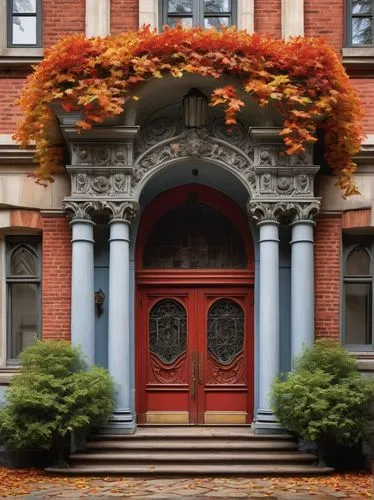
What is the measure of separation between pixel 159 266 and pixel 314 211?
2.73 m

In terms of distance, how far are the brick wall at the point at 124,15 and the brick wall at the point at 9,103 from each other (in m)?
1.68

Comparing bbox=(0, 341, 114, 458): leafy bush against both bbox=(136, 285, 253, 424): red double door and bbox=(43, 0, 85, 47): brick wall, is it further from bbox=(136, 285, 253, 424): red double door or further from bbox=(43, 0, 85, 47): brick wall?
bbox=(43, 0, 85, 47): brick wall

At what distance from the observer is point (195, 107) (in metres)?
12.9

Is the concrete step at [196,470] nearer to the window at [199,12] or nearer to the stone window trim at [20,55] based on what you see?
the stone window trim at [20,55]

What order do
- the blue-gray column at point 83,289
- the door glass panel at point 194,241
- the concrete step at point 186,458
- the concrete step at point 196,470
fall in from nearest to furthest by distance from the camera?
the concrete step at point 196,470 < the concrete step at point 186,458 < the blue-gray column at point 83,289 < the door glass panel at point 194,241

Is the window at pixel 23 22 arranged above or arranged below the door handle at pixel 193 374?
above

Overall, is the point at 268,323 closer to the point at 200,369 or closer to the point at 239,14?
the point at 200,369

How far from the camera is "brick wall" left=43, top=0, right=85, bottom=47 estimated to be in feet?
45.1

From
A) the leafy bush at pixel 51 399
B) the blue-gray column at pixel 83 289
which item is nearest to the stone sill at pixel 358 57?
the blue-gray column at pixel 83 289

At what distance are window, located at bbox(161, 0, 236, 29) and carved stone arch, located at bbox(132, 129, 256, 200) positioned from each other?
1983 millimetres

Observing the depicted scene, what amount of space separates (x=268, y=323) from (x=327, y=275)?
4.52ft

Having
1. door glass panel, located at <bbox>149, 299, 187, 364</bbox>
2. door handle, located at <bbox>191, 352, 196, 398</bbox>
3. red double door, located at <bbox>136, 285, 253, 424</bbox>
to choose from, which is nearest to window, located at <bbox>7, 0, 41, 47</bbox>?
red double door, located at <bbox>136, 285, 253, 424</bbox>

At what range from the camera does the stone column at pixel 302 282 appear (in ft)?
42.2

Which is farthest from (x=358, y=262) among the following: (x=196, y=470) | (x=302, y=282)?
(x=196, y=470)
